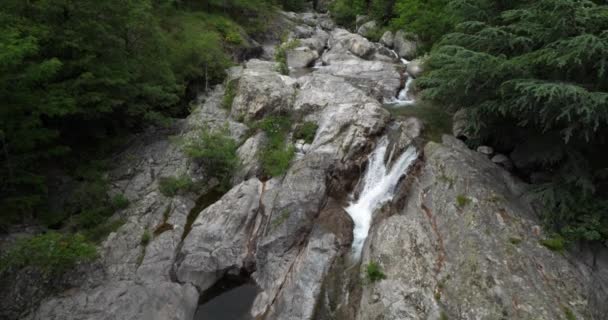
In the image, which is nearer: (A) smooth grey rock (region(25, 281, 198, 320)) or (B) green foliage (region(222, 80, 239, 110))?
(A) smooth grey rock (region(25, 281, 198, 320))

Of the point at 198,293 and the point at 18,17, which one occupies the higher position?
the point at 18,17

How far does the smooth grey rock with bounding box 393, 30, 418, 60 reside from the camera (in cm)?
2530

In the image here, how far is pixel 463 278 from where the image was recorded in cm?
859

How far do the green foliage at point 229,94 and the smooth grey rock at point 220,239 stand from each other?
21.8 feet

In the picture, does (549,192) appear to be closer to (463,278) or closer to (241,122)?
(463,278)

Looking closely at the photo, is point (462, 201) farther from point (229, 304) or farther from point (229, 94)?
point (229, 94)

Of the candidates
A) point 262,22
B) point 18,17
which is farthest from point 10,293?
point 262,22

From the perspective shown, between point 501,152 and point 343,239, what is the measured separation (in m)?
6.97

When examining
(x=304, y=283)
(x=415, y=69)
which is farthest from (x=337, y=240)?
(x=415, y=69)

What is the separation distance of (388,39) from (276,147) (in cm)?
1984

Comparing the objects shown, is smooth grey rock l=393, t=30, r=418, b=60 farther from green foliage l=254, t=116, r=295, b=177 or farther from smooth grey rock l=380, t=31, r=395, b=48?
green foliage l=254, t=116, r=295, b=177

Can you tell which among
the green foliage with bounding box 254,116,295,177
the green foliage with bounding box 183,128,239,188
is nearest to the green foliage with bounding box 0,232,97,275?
the green foliage with bounding box 183,128,239,188

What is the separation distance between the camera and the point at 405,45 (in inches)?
1033

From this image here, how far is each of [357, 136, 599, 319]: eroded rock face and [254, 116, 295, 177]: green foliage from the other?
491 cm
